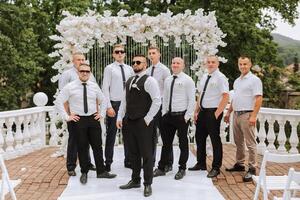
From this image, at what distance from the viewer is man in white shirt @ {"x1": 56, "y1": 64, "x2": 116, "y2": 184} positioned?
599cm

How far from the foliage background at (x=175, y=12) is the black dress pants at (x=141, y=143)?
11.6 metres

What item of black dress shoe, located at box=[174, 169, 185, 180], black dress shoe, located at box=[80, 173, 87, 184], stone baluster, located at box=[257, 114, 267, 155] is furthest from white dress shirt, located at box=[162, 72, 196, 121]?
stone baluster, located at box=[257, 114, 267, 155]

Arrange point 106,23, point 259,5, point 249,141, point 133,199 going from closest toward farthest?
point 133,199 → point 249,141 → point 106,23 → point 259,5

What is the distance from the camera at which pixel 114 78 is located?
6699 mm

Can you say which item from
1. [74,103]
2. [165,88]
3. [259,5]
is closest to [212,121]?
[165,88]

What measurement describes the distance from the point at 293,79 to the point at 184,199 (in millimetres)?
21367

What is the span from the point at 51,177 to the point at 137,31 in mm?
3056

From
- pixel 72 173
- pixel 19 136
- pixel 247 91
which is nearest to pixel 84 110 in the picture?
pixel 72 173

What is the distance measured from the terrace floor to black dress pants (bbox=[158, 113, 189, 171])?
0.53 metres

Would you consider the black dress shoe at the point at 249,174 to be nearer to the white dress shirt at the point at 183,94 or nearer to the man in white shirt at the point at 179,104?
the man in white shirt at the point at 179,104

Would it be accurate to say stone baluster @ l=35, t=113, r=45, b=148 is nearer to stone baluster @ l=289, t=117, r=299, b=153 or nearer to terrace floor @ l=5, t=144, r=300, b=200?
terrace floor @ l=5, t=144, r=300, b=200

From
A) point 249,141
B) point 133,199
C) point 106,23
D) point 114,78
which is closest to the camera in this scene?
point 133,199

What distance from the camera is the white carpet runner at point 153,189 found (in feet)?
17.9

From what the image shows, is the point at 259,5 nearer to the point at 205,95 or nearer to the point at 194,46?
the point at 194,46
